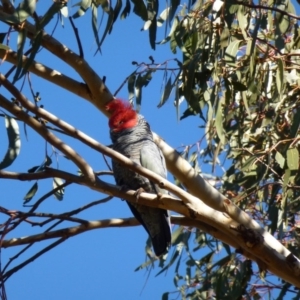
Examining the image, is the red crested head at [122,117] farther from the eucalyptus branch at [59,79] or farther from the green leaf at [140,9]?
the green leaf at [140,9]

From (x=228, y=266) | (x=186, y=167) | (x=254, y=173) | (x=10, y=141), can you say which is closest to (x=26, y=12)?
(x=10, y=141)

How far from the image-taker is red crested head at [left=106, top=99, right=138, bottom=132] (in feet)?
9.65

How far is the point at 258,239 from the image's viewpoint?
81.5 inches

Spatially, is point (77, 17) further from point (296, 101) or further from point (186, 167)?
point (296, 101)

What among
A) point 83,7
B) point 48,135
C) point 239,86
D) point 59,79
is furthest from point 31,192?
point 239,86

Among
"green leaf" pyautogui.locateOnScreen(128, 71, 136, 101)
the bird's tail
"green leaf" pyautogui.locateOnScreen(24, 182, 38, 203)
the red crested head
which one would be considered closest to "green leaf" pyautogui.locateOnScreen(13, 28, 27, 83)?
"green leaf" pyautogui.locateOnScreen(24, 182, 38, 203)

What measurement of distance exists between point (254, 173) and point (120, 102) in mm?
615

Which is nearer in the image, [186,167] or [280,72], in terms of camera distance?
[186,167]

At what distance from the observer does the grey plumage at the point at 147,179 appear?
2715mm

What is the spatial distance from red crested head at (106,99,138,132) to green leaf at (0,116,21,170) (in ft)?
2.53

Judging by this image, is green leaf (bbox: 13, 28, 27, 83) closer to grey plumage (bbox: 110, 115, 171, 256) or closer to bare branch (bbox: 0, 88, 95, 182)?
bare branch (bbox: 0, 88, 95, 182)

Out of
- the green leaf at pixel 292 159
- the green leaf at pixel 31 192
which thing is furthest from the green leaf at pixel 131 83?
the green leaf at pixel 292 159

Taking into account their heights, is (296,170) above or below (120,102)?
below

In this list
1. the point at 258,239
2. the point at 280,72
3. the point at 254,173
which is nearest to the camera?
the point at 258,239
